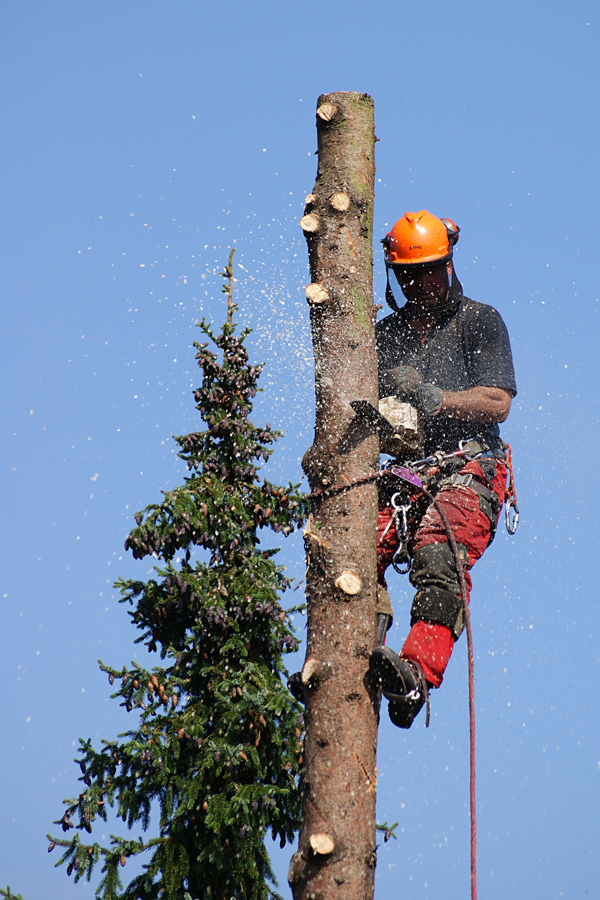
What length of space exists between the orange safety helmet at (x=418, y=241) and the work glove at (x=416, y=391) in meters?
0.79

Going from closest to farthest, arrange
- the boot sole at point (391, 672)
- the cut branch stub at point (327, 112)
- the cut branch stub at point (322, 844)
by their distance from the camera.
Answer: the cut branch stub at point (322, 844), the boot sole at point (391, 672), the cut branch stub at point (327, 112)

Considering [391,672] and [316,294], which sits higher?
[316,294]

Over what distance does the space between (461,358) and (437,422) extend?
1.32 ft

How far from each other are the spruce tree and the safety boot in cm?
216

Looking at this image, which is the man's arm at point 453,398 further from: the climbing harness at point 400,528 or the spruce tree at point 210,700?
the spruce tree at point 210,700

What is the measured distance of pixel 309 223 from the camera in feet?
15.9

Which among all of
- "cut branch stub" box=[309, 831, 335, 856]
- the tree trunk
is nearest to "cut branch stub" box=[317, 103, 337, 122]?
the tree trunk

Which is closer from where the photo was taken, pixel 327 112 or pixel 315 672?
pixel 315 672

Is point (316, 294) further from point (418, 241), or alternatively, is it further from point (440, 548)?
point (440, 548)

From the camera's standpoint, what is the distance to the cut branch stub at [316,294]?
15.5 feet

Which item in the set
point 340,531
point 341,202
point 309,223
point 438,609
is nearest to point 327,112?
point 341,202

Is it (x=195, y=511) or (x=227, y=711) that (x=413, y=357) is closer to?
(x=195, y=511)

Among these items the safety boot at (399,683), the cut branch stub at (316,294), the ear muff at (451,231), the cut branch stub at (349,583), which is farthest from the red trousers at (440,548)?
the ear muff at (451,231)

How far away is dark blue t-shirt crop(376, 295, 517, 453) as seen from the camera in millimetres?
5273
